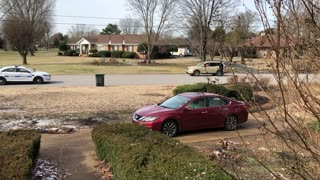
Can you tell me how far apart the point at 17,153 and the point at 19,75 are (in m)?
26.0

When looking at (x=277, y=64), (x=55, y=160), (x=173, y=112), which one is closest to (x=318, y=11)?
(x=277, y=64)

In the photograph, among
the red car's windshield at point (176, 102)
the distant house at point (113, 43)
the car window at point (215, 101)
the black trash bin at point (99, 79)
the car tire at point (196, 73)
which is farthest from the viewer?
the distant house at point (113, 43)

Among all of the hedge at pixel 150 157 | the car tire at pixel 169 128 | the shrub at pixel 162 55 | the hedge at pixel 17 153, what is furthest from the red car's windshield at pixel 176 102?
the shrub at pixel 162 55

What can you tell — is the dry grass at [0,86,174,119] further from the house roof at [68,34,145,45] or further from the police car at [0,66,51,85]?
the house roof at [68,34,145,45]

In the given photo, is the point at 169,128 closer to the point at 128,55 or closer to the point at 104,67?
the point at 104,67

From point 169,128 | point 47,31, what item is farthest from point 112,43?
point 169,128

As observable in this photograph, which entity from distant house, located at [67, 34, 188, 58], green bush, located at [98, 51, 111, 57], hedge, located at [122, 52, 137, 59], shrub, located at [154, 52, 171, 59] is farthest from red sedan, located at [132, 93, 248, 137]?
distant house, located at [67, 34, 188, 58]

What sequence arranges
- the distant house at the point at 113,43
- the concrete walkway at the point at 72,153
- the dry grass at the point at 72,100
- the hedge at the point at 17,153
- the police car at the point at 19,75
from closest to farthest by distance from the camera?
the hedge at the point at 17,153, the concrete walkway at the point at 72,153, the dry grass at the point at 72,100, the police car at the point at 19,75, the distant house at the point at 113,43

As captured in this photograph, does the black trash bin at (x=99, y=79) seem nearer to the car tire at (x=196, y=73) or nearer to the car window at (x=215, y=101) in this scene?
the car window at (x=215, y=101)

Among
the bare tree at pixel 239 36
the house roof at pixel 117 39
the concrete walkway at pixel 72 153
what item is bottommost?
the concrete walkway at pixel 72 153

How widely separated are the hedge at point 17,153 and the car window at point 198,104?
19.5ft

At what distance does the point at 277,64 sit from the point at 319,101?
41 cm

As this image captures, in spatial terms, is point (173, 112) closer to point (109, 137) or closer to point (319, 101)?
point (109, 137)

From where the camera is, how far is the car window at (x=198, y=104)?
14.4 metres
